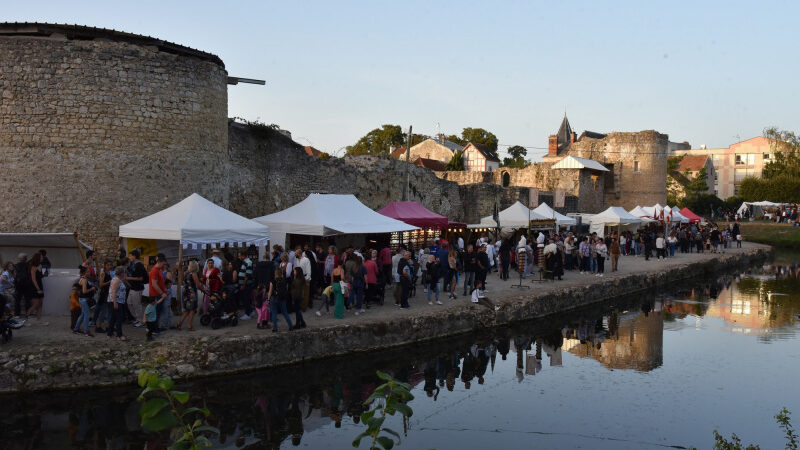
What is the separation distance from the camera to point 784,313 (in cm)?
1525

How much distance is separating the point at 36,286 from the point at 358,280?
5.09m

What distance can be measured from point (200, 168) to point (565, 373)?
8.11 meters

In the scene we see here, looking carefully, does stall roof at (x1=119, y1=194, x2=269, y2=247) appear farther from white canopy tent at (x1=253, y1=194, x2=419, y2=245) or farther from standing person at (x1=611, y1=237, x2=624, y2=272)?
standing person at (x1=611, y1=237, x2=624, y2=272)

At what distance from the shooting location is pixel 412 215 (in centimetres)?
1528

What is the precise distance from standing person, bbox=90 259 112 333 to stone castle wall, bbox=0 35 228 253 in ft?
8.60

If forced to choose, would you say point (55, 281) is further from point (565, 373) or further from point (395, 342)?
point (565, 373)

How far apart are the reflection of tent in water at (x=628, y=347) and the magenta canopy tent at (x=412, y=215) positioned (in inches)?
198

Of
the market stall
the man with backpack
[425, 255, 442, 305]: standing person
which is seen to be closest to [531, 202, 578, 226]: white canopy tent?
[425, 255, 442, 305]: standing person

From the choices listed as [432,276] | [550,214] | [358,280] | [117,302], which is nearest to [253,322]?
[358,280]

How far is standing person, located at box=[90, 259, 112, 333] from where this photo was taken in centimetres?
863

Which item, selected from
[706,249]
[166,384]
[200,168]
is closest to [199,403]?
[166,384]

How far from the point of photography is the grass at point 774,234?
36.9 m

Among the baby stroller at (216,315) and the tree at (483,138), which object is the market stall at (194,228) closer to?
the baby stroller at (216,315)

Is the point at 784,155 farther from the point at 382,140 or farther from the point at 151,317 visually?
the point at 151,317
